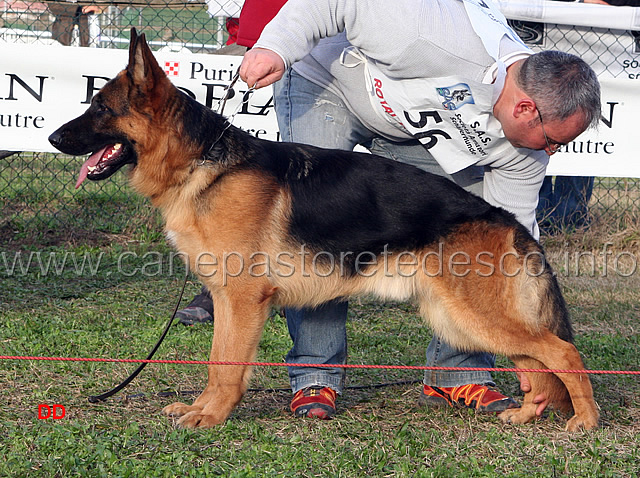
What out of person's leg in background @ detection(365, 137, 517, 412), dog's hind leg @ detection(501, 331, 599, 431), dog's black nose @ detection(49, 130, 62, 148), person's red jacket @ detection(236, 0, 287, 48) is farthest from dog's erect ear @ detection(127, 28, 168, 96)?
dog's hind leg @ detection(501, 331, 599, 431)

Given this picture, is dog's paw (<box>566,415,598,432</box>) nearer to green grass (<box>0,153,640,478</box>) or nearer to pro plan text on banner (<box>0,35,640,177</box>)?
green grass (<box>0,153,640,478</box>)

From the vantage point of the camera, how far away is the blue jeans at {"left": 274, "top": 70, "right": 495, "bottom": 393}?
340 centimetres

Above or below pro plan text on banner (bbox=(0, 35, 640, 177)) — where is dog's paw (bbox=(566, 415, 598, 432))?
below

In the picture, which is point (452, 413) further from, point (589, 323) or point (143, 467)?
point (589, 323)

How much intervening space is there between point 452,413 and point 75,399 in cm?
175

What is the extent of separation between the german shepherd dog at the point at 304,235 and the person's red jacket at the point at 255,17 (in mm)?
881

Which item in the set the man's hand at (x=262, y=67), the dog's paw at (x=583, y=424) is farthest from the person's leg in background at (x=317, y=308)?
the dog's paw at (x=583, y=424)

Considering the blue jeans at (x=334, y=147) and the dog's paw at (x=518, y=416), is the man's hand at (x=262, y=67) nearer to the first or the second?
the blue jeans at (x=334, y=147)

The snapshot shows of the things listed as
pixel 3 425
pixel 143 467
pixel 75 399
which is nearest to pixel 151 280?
pixel 75 399

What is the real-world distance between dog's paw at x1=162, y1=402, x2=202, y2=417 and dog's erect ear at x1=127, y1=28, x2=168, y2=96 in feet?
4.45

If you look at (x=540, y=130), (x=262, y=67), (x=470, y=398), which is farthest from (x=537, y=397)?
(x=262, y=67)

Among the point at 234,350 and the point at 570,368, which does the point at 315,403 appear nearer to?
the point at 234,350

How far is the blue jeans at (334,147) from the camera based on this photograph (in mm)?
3396

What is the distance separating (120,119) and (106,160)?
19cm
